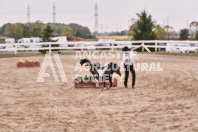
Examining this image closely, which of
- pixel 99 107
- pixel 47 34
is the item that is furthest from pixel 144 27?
pixel 99 107

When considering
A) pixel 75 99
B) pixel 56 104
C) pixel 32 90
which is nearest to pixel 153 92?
pixel 75 99

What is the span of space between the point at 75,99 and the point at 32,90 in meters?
2.51

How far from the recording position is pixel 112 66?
11.9 m

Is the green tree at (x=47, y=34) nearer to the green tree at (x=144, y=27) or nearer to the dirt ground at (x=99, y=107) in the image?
the green tree at (x=144, y=27)

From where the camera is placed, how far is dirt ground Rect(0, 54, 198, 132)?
692cm

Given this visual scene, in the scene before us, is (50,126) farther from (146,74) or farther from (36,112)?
(146,74)

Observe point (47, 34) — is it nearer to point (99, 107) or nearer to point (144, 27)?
point (144, 27)

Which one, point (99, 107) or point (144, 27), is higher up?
point (144, 27)

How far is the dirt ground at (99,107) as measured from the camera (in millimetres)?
6922

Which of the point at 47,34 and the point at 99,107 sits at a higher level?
the point at 47,34

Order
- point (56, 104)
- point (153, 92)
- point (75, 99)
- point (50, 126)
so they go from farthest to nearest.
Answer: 1. point (153, 92)
2. point (75, 99)
3. point (56, 104)
4. point (50, 126)

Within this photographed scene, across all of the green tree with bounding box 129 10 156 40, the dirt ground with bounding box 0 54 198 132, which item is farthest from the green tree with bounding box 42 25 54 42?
the dirt ground with bounding box 0 54 198 132

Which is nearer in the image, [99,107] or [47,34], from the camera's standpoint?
[99,107]

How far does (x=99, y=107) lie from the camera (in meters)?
8.80
